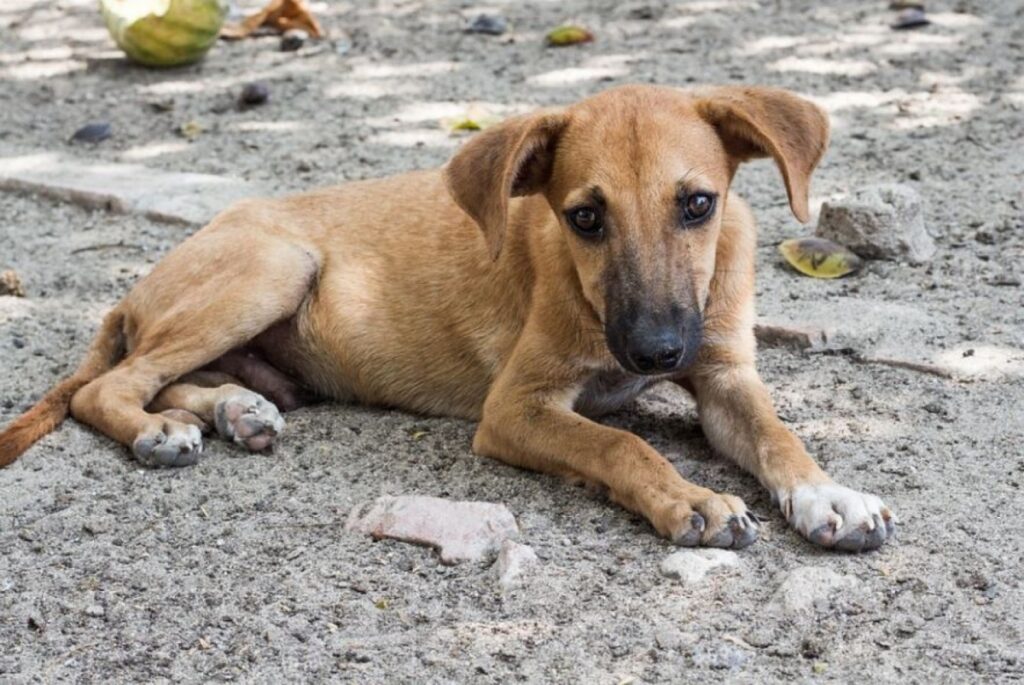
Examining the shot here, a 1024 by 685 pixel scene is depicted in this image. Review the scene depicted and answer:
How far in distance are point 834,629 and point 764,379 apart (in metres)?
1.70

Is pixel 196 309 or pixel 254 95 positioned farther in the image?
pixel 254 95

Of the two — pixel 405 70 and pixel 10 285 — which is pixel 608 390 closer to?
pixel 10 285

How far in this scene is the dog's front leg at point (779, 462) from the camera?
395cm

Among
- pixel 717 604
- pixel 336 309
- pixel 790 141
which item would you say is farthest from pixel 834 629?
pixel 336 309

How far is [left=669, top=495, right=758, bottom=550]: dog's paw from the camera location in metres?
3.96

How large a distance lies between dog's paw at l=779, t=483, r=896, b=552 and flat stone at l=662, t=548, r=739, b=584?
0.23 m

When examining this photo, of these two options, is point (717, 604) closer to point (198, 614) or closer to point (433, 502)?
point (433, 502)

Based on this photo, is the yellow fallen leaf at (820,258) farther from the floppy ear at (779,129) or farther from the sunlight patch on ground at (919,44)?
the sunlight patch on ground at (919,44)

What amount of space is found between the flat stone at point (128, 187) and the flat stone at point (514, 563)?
3.17 metres

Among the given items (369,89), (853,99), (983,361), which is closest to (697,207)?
(983,361)

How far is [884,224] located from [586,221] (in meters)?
2.01

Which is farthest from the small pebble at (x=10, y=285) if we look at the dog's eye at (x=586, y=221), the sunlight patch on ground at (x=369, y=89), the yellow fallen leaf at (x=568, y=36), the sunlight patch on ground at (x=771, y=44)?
the sunlight patch on ground at (x=771, y=44)

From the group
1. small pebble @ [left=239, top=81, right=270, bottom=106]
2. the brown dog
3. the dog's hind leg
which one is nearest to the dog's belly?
the brown dog

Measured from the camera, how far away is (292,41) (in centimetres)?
916
